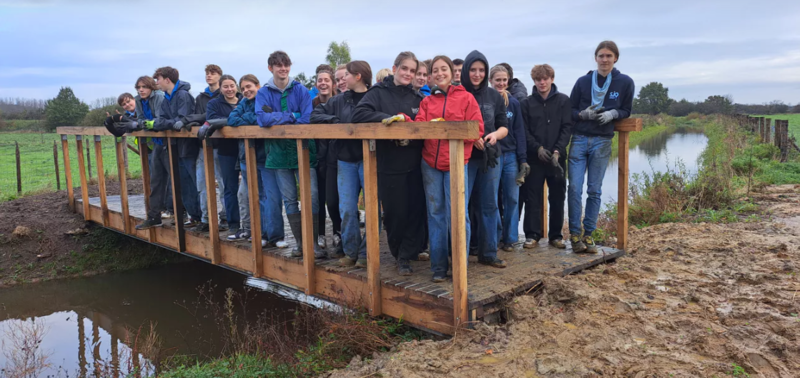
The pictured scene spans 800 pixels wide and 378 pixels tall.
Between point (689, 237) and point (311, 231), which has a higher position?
point (311, 231)

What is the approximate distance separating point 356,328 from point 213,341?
3.17 meters

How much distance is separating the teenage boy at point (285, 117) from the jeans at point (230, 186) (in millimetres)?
1040

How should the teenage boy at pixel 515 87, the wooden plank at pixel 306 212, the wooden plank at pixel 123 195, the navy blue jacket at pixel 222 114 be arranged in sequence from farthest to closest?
the wooden plank at pixel 123 195 → the navy blue jacket at pixel 222 114 → the teenage boy at pixel 515 87 → the wooden plank at pixel 306 212

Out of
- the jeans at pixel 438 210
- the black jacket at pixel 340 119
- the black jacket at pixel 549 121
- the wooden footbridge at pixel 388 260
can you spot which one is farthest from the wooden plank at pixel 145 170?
the black jacket at pixel 549 121

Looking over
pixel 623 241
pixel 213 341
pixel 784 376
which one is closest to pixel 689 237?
pixel 623 241

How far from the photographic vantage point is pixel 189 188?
6.94 meters

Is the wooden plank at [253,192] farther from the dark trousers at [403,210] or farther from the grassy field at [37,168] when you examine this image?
the grassy field at [37,168]

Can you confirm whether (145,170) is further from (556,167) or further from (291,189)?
(556,167)

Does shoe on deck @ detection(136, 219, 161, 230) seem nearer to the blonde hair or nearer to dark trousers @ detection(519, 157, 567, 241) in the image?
the blonde hair

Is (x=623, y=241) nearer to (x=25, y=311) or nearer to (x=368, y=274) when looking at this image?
(x=368, y=274)

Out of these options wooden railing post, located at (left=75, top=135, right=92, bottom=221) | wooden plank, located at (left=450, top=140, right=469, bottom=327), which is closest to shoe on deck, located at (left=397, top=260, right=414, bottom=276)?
wooden plank, located at (left=450, top=140, right=469, bottom=327)

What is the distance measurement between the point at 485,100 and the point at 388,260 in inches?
69.4

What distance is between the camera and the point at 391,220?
4.46 metres

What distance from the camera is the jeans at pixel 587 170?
5199 mm
